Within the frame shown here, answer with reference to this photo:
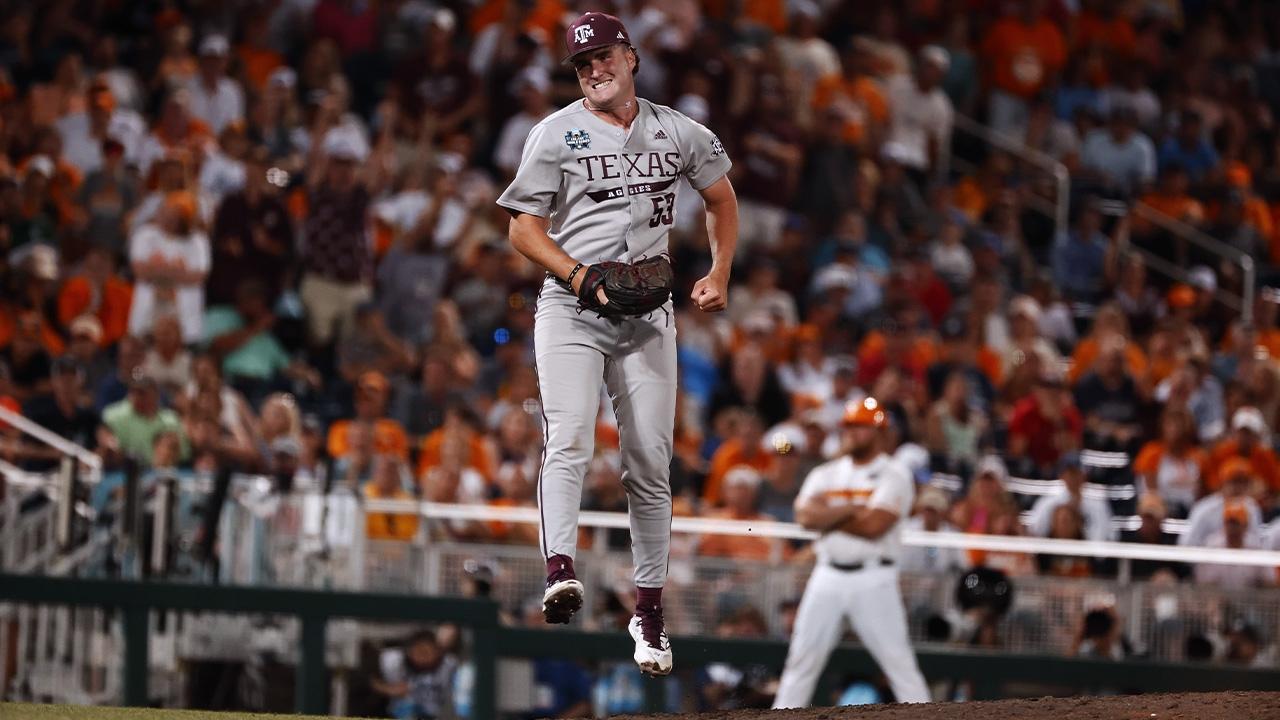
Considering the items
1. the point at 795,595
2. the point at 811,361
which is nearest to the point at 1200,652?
the point at 795,595

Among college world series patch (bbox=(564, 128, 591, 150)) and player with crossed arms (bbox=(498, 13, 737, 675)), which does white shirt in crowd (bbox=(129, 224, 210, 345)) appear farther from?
college world series patch (bbox=(564, 128, 591, 150))

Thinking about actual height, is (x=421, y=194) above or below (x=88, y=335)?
above

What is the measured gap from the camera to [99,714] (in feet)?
22.4

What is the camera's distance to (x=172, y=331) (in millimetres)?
12758

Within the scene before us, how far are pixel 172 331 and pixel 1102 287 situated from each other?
24.6 ft

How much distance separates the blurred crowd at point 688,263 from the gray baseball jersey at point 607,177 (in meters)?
4.79

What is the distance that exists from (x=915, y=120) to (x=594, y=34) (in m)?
10.9

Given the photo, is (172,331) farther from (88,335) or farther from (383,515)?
(383,515)

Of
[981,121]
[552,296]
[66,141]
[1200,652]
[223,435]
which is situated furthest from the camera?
[981,121]

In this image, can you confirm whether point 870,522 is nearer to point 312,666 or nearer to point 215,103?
point 312,666

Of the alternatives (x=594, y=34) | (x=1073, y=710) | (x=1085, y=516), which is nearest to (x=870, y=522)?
(x=1085, y=516)

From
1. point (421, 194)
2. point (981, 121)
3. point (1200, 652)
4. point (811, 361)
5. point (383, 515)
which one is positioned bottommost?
point (1200, 652)

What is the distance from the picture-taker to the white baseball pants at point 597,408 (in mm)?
6500

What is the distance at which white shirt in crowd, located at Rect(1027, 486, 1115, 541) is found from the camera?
39.8 ft
